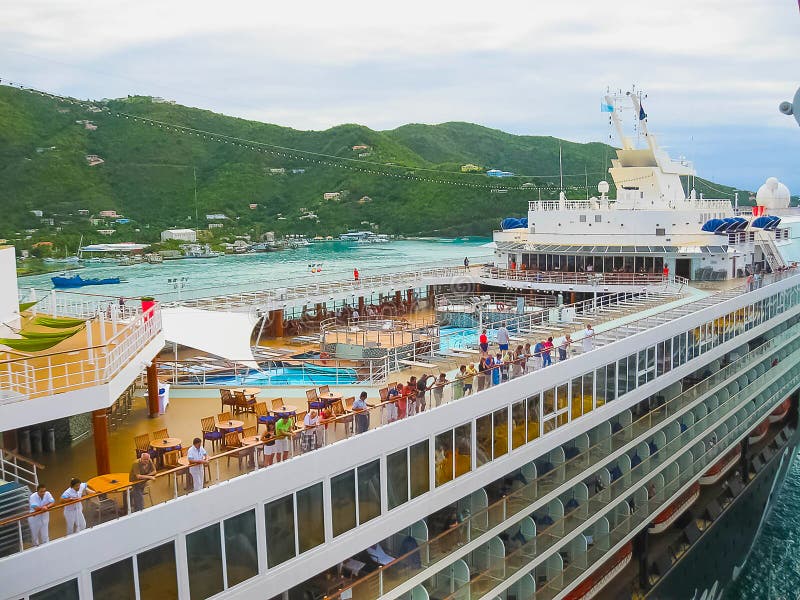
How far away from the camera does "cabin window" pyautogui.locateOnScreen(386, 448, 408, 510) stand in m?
9.94

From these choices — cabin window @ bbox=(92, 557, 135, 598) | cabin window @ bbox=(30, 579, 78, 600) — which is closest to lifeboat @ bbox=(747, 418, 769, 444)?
cabin window @ bbox=(92, 557, 135, 598)

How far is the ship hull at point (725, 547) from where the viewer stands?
59.7 feet

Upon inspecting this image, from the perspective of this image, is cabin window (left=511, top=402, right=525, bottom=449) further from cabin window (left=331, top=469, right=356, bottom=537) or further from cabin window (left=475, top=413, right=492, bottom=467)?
cabin window (left=331, top=469, right=356, bottom=537)

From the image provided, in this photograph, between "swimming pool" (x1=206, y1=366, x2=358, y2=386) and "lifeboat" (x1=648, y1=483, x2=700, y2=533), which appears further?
"lifeboat" (x1=648, y1=483, x2=700, y2=533)

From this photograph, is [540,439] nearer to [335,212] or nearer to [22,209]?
[22,209]

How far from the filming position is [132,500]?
23.9 ft

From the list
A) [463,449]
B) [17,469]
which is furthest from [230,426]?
[463,449]

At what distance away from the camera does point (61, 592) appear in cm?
689

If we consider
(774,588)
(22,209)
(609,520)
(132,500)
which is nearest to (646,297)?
(609,520)

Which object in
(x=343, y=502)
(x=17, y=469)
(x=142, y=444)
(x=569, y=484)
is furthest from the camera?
(x=569, y=484)

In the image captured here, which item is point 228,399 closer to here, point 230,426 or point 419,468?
point 230,426

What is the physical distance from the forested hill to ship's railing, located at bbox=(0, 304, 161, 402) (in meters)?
57.5

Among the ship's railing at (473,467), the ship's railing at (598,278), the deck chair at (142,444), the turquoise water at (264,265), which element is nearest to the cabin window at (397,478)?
the ship's railing at (473,467)

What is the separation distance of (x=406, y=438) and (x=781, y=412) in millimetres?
21359
